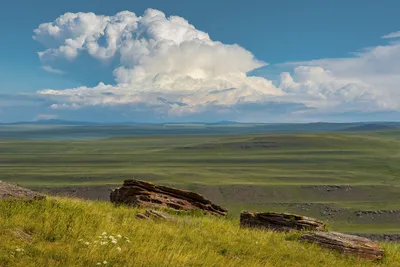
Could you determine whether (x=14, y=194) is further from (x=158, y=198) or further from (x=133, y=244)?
(x=158, y=198)

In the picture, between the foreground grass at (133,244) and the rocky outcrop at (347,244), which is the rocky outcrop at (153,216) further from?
the rocky outcrop at (347,244)

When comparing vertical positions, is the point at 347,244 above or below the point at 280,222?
above

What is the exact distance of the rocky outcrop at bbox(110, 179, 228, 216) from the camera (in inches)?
872

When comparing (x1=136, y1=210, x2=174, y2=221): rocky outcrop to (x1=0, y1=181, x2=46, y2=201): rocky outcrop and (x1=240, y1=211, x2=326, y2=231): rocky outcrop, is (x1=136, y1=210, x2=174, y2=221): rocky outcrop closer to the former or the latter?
(x1=0, y1=181, x2=46, y2=201): rocky outcrop

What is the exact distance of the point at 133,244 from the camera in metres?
10.9

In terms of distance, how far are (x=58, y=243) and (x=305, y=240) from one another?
27.6 ft

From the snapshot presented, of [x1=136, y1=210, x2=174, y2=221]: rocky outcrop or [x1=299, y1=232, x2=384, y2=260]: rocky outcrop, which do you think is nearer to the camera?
[x1=299, y1=232, x2=384, y2=260]: rocky outcrop

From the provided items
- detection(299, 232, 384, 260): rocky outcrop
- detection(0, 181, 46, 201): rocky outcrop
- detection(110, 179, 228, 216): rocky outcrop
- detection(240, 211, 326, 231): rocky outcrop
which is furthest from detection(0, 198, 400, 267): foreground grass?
detection(110, 179, 228, 216): rocky outcrop

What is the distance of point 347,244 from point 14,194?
35.9ft

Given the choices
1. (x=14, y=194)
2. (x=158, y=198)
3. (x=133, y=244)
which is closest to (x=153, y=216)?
(x=14, y=194)

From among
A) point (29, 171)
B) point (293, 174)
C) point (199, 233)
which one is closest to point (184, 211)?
point (199, 233)

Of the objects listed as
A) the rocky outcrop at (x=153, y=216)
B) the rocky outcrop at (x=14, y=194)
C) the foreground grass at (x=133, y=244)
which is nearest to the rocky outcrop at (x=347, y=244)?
the foreground grass at (x=133, y=244)

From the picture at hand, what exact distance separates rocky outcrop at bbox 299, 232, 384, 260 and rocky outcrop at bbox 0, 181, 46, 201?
9026 millimetres

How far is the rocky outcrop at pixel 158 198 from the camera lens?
2214cm
